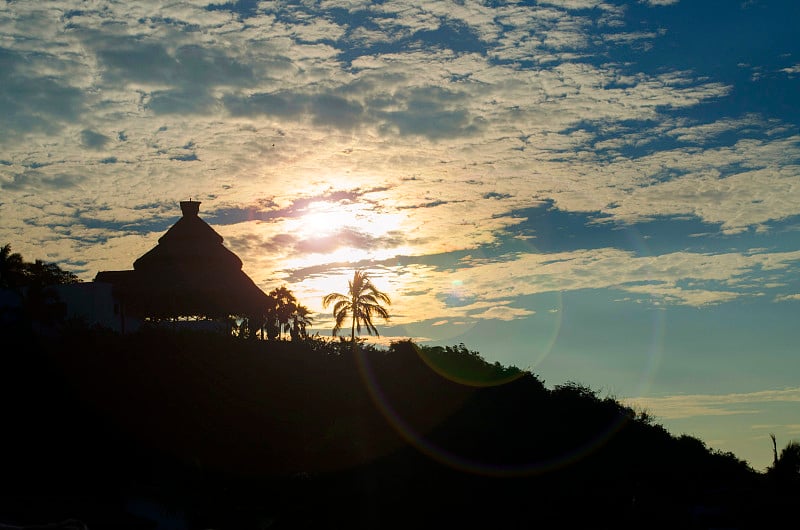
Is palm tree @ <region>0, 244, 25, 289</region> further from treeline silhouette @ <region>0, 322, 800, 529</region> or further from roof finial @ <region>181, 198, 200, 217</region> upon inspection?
treeline silhouette @ <region>0, 322, 800, 529</region>

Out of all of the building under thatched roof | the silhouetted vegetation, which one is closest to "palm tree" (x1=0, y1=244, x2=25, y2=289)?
the building under thatched roof

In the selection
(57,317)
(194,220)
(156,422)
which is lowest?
(156,422)

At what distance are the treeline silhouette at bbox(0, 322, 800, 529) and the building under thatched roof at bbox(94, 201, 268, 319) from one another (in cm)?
513

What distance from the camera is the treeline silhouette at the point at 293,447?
88.0ft

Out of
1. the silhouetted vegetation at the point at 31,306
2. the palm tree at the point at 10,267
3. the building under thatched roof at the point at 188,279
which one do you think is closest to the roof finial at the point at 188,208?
the building under thatched roof at the point at 188,279

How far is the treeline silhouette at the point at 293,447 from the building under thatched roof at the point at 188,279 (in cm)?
513

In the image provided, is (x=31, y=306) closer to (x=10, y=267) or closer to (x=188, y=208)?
(x=188, y=208)

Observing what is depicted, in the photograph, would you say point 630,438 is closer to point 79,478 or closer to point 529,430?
point 529,430

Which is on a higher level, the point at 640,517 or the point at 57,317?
the point at 57,317

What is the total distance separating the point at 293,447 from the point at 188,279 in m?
13.8

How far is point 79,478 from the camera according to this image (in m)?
26.6

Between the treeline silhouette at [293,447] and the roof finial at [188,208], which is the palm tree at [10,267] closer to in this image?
the roof finial at [188,208]

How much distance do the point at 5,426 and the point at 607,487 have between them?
1023 inches

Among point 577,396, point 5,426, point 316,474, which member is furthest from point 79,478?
point 577,396
